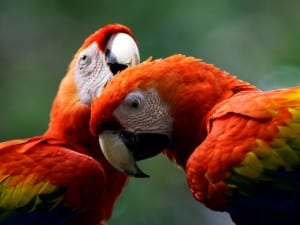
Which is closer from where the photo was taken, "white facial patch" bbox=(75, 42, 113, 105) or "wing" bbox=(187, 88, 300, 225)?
"wing" bbox=(187, 88, 300, 225)

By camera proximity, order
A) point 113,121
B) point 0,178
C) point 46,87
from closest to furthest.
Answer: point 113,121
point 0,178
point 46,87

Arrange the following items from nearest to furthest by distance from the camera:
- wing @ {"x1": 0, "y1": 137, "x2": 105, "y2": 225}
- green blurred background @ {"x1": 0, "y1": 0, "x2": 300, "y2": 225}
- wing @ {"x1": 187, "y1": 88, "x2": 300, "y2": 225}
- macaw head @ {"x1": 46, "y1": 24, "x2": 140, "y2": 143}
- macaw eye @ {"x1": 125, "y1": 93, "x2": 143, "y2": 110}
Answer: wing @ {"x1": 187, "y1": 88, "x2": 300, "y2": 225}
macaw eye @ {"x1": 125, "y1": 93, "x2": 143, "y2": 110}
wing @ {"x1": 0, "y1": 137, "x2": 105, "y2": 225}
macaw head @ {"x1": 46, "y1": 24, "x2": 140, "y2": 143}
green blurred background @ {"x1": 0, "y1": 0, "x2": 300, "y2": 225}

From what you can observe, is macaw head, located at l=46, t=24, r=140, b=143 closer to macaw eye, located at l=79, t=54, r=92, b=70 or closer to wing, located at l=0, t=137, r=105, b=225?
macaw eye, located at l=79, t=54, r=92, b=70

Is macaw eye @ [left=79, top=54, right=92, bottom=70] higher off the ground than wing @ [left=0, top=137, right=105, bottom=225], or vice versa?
macaw eye @ [left=79, top=54, right=92, bottom=70]

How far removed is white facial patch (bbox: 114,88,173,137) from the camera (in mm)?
1779

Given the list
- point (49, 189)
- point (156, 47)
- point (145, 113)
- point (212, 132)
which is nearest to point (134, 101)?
point (145, 113)

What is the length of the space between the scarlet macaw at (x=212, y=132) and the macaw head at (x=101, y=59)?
0.28m

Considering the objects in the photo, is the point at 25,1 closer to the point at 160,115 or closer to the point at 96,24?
the point at 96,24

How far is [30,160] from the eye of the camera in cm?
194

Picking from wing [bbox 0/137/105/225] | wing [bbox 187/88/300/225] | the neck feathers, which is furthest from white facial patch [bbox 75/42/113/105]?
wing [bbox 187/88/300/225]

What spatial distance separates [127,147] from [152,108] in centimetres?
9

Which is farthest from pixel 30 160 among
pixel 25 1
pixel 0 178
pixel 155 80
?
pixel 25 1

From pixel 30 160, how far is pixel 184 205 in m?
0.84

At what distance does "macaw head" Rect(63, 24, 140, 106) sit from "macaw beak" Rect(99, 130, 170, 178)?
32 centimetres
